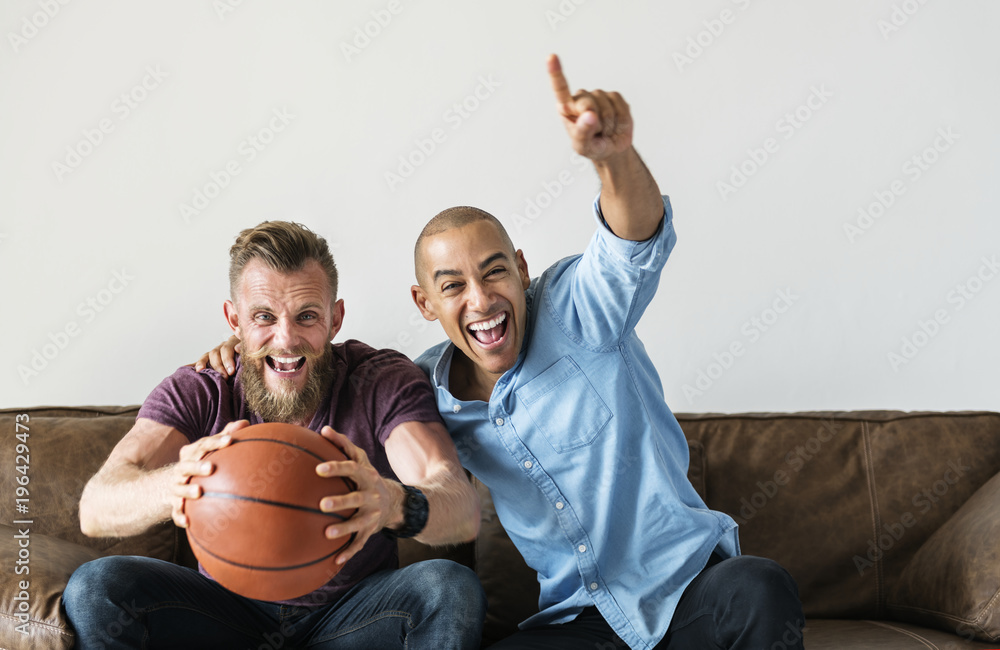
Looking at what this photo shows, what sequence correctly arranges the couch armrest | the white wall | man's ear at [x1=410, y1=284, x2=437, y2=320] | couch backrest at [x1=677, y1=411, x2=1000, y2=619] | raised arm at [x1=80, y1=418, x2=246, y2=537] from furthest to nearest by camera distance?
the white wall → couch backrest at [x1=677, y1=411, x2=1000, y2=619] → man's ear at [x1=410, y1=284, x2=437, y2=320] → the couch armrest → raised arm at [x1=80, y1=418, x2=246, y2=537]

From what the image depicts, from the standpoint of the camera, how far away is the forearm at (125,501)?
169 centimetres

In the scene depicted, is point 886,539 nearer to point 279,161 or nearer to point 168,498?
point 168,498

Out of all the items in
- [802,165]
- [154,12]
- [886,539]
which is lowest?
[886,539]

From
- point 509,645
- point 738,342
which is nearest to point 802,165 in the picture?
point 738,342

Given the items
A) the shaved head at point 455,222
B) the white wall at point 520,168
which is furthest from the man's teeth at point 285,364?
the white wall at point 520,168

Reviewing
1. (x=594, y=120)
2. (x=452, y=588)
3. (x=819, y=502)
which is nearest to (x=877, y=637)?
(x=819, y=502)

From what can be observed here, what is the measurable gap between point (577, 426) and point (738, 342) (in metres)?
1.18

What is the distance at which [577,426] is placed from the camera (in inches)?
75.5

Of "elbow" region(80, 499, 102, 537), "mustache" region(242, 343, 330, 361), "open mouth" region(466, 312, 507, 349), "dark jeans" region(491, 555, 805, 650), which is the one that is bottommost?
"dark jeans" region(491, 555, 805, 650)

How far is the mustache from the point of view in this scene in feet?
6.54

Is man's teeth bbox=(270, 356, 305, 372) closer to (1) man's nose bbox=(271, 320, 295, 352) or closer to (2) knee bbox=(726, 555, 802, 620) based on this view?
(1) man's nose bbox=(271, 320, 295, 352)

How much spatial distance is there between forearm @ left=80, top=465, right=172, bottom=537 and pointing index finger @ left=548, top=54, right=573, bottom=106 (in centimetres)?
113

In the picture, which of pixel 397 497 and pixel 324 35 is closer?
pixel 397 497

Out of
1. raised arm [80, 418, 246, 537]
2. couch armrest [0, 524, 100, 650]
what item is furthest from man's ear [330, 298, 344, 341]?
couch armrest [0, 524, 100, 650]
